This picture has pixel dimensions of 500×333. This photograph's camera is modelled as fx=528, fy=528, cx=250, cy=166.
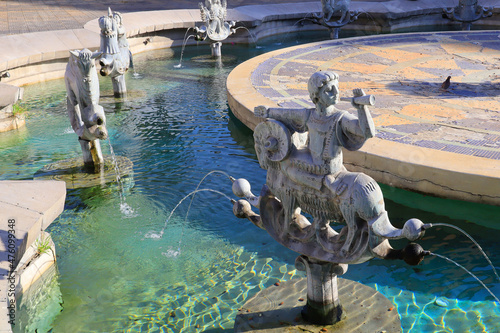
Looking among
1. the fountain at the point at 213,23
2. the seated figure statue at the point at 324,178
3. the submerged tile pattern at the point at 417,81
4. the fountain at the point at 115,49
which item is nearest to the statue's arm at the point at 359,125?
the seated figure statue at the point at 324,178

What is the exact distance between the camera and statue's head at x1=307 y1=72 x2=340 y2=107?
3.41 m

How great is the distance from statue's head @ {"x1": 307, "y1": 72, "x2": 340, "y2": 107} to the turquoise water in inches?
83.7

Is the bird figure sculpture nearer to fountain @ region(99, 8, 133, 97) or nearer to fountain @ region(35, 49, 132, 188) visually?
fountain @ region(35, 49, 132, 188)

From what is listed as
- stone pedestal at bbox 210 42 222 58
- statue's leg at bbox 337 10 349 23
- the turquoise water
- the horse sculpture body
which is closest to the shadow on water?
the turquoise water

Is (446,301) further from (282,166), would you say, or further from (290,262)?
(282,166)

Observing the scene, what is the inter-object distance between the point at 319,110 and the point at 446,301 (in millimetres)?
2306

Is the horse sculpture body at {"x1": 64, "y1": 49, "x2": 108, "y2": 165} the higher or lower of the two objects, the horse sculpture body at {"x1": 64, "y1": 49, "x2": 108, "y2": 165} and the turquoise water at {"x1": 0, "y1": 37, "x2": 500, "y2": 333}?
the higher

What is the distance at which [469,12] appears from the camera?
56.1 feet

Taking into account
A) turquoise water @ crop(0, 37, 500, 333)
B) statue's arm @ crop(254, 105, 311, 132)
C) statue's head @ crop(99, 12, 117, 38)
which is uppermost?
statue's head @ crop(99, 12, 117, 38)

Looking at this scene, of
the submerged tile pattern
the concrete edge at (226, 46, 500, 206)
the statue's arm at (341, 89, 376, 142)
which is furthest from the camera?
the submerged tile pattern

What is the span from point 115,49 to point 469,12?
1225 cm

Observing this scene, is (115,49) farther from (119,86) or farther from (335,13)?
(335,13)

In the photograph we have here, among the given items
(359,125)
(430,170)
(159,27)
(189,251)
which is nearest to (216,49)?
(159,27)

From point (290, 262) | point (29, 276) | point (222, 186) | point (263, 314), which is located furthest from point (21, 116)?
point (263, 314)
